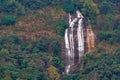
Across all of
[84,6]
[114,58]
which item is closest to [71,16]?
[84,6]

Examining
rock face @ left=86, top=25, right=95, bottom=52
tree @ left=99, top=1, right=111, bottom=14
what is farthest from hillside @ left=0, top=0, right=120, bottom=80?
rock face @ left=86, top=25, right=95, bottom=52

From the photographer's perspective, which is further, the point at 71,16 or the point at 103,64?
the point at 71,16

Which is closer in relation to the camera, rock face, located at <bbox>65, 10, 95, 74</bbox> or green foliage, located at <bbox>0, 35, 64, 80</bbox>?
green foliage, located at <bbox>0, 35, 64, 80</bbox>

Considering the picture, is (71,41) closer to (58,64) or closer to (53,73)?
(58,64)

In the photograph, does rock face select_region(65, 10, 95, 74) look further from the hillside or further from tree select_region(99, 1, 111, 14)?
tree select_region(99, 1, 111, 14)

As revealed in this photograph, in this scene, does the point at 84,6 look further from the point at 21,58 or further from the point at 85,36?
the point at 21,58

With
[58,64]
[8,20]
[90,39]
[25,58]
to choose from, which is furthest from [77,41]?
[8,20]
